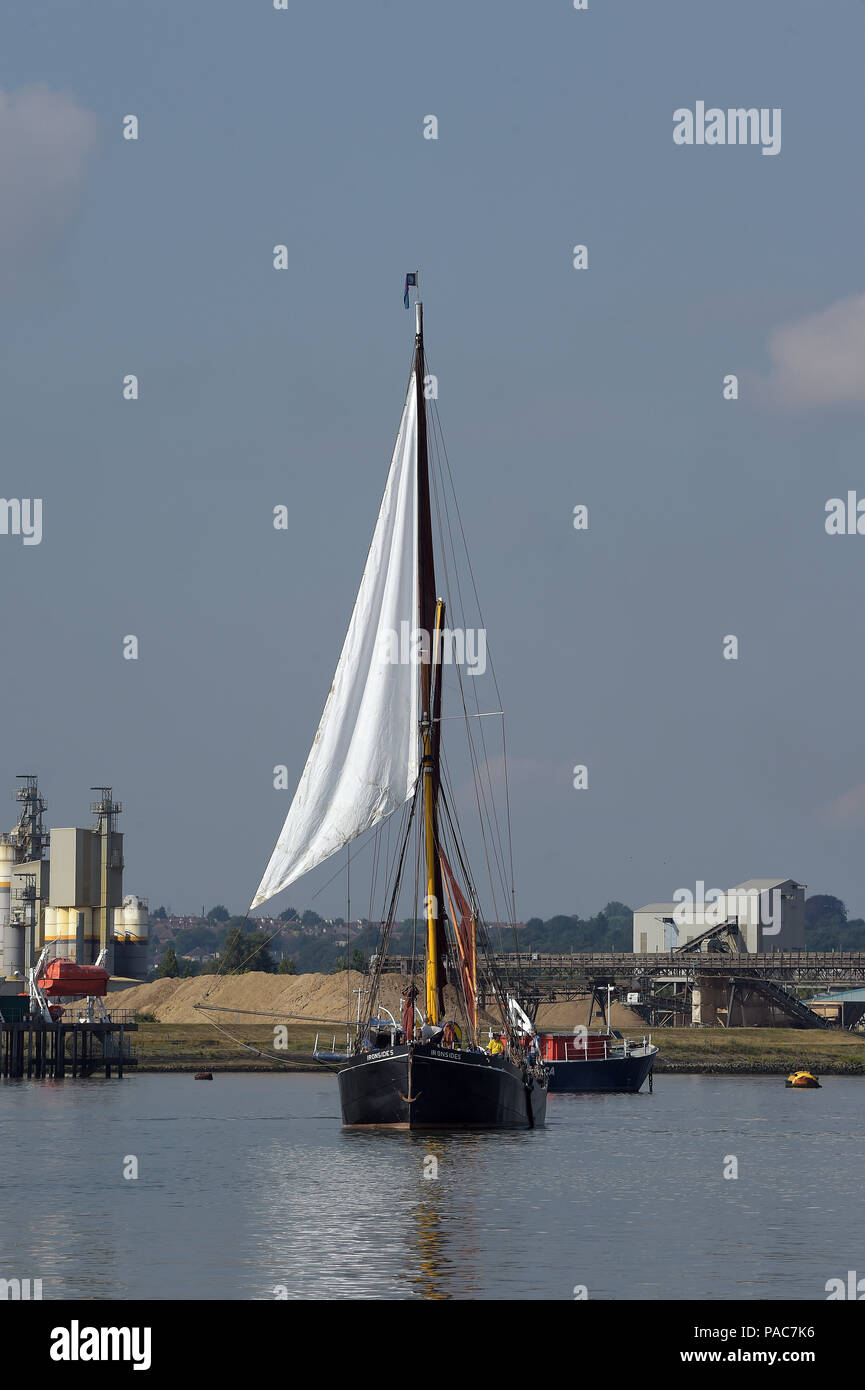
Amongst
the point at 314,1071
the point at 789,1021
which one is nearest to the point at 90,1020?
the point at 314,1071

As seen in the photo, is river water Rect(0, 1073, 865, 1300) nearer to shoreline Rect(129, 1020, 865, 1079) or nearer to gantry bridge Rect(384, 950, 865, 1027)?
shoreline Rect(129, 1020, 865, 1079)

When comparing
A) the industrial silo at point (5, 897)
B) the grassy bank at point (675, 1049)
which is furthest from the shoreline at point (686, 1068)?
the industrial silo at point (5, 897)

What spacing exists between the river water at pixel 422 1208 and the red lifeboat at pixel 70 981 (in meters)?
35.7

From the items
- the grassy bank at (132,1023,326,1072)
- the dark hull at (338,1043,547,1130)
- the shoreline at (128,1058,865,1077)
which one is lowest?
the shoreline at (128,1058,865,1077)

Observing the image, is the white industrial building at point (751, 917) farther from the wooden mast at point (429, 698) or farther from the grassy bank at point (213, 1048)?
the wooden mast at point (429, 698)

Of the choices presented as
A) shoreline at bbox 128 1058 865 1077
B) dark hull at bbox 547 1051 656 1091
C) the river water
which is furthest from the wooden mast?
shoreline at bbox 128 1058 865 1077

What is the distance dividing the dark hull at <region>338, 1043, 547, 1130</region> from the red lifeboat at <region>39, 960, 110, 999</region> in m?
56.2

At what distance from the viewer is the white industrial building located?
182750mm

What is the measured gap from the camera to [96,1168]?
5522cm

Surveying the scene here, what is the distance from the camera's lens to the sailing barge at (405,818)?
61.4 m
